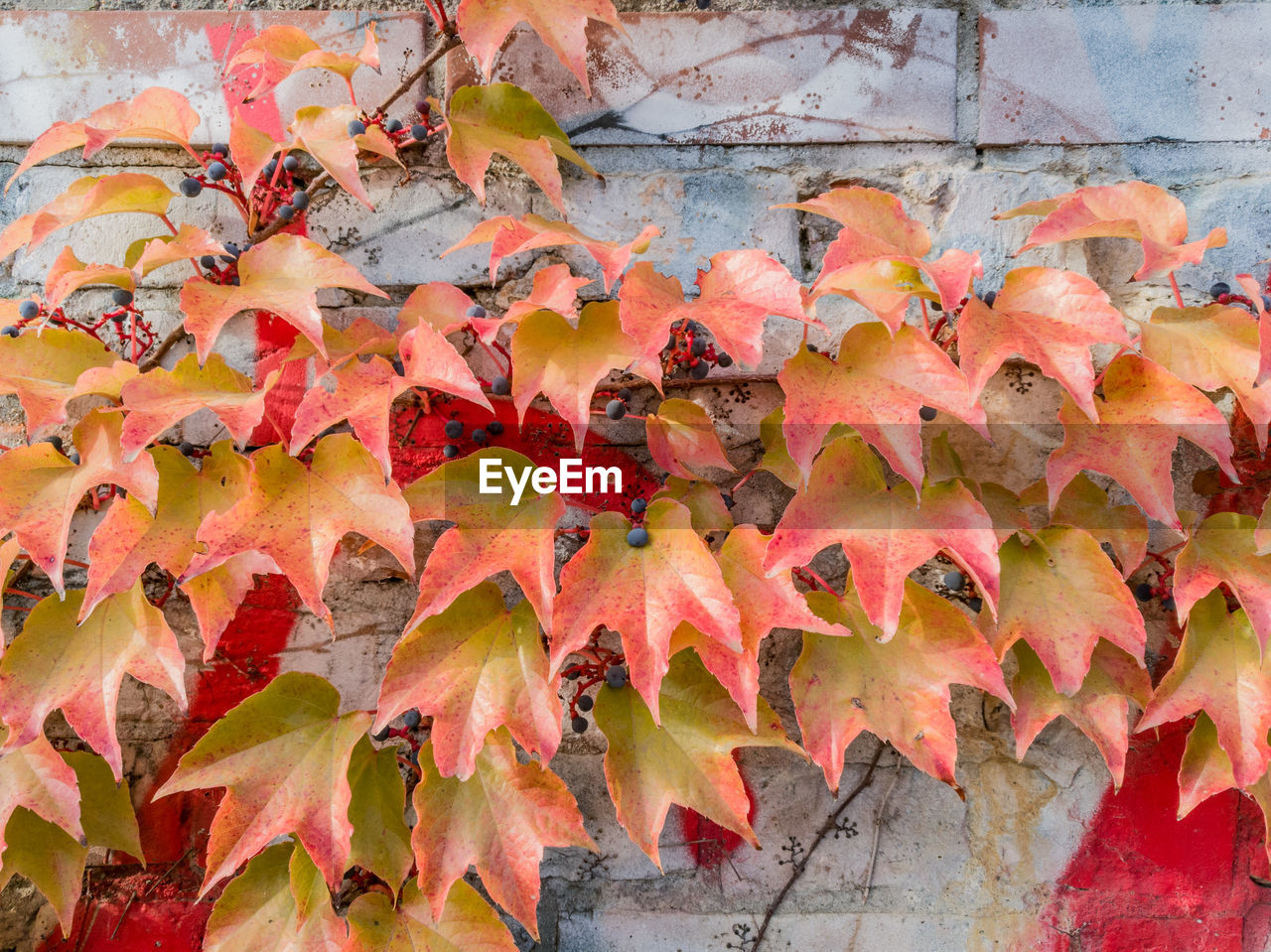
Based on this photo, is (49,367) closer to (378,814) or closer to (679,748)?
(378,814)

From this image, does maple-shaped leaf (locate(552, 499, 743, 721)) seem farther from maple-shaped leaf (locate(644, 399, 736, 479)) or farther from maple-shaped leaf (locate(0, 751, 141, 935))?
maple-shaped leaf (locate(0, 751, 141, 935))

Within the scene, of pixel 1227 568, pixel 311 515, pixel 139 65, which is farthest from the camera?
pixel 139 65

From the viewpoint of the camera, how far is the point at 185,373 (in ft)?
2.98

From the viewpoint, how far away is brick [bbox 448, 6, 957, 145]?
1.09 metres

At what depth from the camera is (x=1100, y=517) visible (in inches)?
39.1

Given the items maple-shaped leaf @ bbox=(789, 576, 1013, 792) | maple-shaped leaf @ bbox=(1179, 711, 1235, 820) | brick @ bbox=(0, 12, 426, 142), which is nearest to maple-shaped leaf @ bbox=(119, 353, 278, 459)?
brick @ bbox=(0, 12, 426, 142)

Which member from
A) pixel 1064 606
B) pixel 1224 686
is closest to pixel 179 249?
pixel 1064 606

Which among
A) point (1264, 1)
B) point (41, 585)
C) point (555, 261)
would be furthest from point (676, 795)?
point (1264, 1)

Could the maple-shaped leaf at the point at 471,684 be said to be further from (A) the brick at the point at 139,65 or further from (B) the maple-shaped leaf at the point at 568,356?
(A) the brick at the point at 139,65

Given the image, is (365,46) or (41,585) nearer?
(365,46)

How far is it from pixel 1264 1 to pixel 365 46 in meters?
1.13

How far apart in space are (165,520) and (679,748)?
2.00 ft

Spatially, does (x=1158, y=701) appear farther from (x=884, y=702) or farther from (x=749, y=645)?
(x=749, y=645)

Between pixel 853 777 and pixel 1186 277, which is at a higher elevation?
pixel 1186 277
